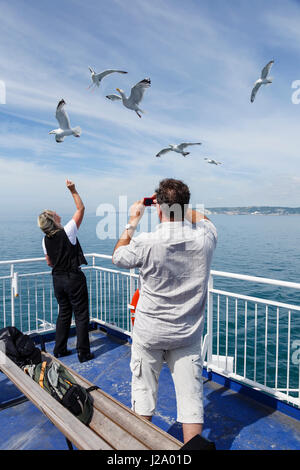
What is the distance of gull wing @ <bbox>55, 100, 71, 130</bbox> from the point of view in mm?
4973

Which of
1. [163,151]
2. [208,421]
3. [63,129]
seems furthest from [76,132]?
[208,421]

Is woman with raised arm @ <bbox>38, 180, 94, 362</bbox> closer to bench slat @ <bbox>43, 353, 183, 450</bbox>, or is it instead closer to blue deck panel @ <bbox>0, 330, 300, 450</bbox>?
blue deck panel @ <bbox>0, 330, 300, 450</bbox>

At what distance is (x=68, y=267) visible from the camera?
3.85 metres

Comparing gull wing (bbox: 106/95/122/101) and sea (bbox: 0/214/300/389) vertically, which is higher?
gull wing (bbox: 106/95/122/101)

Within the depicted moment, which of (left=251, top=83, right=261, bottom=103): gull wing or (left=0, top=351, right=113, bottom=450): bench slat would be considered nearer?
(left=0, top=351, right=113, bottom=450): bench slat

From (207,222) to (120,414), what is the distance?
1.26 metres

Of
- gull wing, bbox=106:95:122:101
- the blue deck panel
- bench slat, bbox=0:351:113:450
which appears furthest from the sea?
gull wing, bbox=106:95:122:101

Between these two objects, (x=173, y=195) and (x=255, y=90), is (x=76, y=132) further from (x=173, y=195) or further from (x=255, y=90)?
(x=255, y=90)

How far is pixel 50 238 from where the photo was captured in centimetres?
372

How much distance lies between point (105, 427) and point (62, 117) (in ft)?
15.1

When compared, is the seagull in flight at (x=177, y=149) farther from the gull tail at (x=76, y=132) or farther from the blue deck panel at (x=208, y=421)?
the blue deck panel at (x=208, y=421)

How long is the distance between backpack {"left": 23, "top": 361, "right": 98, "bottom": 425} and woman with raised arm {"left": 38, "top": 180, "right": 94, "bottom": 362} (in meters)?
1.34
